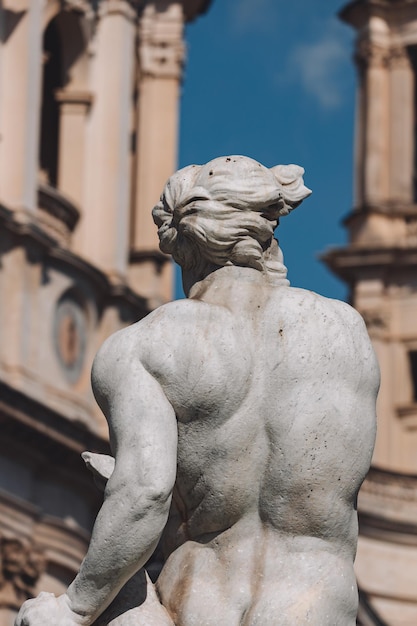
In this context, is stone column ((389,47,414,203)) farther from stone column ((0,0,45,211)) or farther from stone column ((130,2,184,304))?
stone column ((0,0,45,211))

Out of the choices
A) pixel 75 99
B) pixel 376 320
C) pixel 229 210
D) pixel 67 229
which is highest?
pixel 229 210

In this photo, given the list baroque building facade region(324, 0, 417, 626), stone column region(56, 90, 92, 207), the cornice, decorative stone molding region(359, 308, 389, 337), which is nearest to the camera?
the cornice

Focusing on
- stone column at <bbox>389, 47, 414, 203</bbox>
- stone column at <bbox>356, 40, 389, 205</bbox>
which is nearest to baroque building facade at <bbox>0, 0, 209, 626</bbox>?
stone column at <bbox>389, 47, 414, 203</bbox>

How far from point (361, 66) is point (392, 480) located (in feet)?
33.8

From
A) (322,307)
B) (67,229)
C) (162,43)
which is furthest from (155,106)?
(322,307)

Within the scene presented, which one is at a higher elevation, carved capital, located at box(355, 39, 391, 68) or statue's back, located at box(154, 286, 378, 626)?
statue's back, located at box(154, 286, 378, 626)

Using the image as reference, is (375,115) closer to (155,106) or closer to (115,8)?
(155,106)

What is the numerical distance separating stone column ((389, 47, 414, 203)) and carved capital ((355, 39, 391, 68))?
12 centimetres

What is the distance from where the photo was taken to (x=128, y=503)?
7414mm

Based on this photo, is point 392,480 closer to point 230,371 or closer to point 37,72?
point 37,72

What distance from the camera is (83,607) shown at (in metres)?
7.46

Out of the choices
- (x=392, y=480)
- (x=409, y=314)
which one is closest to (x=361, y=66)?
(x=409, y=314)

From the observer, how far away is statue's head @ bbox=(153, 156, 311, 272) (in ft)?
25.4

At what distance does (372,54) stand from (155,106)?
13908 millimetres
